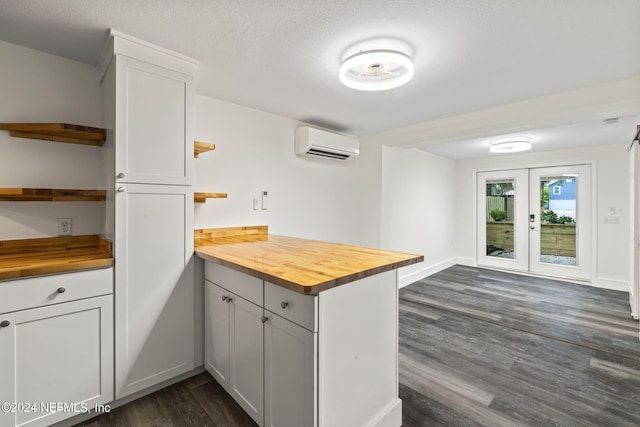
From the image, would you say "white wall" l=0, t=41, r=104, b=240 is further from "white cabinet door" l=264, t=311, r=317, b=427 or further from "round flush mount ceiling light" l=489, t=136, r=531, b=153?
"round flush mount ceiling light" l=489, t=136, r=531, b=153

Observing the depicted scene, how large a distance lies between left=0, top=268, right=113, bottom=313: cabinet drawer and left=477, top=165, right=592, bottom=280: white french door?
6.01m

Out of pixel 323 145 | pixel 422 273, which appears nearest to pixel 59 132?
pixel 323 145

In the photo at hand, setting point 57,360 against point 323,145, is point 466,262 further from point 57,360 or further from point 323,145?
point 57,360

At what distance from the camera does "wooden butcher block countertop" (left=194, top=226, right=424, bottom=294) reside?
124cm

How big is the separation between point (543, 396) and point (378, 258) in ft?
4.92

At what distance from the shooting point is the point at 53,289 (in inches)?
60.2

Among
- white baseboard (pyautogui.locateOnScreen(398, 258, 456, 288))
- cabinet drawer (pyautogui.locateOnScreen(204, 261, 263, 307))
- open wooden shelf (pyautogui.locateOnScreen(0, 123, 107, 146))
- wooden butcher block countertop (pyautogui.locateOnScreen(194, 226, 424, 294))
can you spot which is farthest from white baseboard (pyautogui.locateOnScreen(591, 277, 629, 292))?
open wooden shelf (pyautogui.locateOnScreen(0, 123, 107, 146))

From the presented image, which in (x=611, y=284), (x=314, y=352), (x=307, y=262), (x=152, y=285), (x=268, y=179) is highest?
(x=268, y=179)

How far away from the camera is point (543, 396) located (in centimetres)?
191

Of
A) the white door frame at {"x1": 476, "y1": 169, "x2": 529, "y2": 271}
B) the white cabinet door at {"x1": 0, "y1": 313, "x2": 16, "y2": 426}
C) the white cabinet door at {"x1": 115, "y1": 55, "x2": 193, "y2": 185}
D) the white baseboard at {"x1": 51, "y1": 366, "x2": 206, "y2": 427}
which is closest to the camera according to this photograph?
the white cabinet door at {"x1": 0, "y1": 313, "x2": 16, "y2": 426}

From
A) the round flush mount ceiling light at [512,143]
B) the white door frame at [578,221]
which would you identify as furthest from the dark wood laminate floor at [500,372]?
the round flush mount ceiling light at [512,143]

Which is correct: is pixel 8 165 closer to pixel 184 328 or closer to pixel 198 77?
pixel 198 77

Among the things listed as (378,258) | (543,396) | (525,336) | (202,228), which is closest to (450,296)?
(525,336)

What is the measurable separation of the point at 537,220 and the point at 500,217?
23.0 inches
